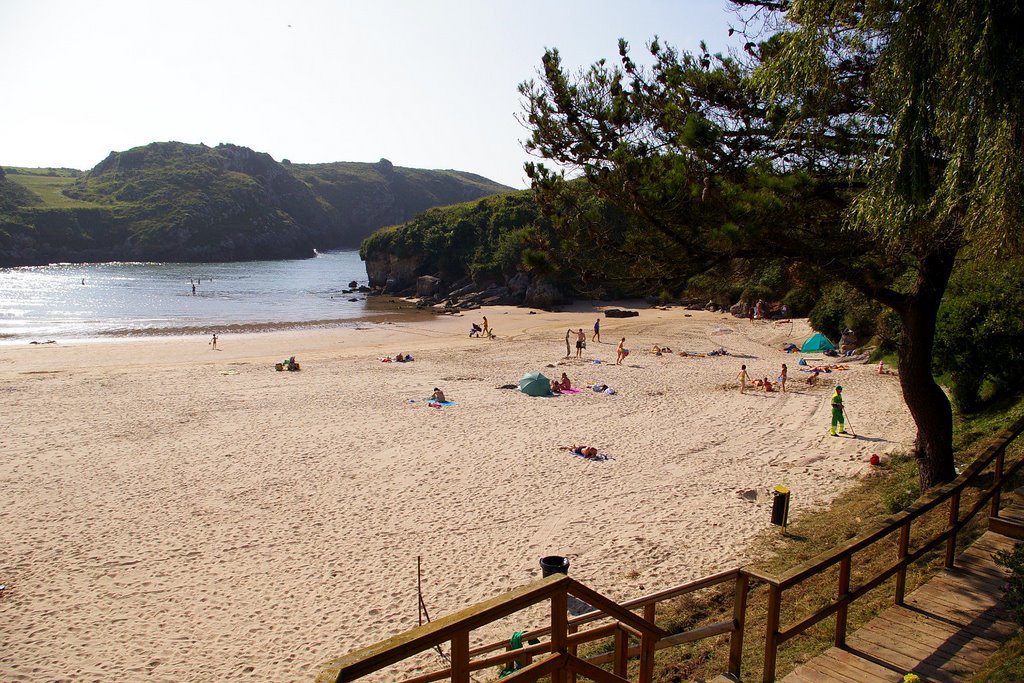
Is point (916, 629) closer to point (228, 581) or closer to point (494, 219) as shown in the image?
point (228, 581)

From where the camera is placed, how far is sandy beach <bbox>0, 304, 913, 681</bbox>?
9.05 metres

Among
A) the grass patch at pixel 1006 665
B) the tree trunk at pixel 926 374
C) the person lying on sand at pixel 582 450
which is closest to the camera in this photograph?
the grass patch at pixel 1006 665

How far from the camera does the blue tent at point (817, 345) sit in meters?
28.5

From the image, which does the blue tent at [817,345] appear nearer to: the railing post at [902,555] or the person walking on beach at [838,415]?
the person walking on beach at [838,415]

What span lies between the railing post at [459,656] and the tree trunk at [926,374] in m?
7.56

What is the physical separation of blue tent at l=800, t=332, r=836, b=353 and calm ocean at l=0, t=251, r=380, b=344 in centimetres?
3198

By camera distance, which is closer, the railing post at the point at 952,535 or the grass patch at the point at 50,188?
the railing post at the point at 952,535

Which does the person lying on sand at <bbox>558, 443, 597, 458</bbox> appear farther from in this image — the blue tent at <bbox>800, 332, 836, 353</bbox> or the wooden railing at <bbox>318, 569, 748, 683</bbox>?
the blue tent at <bbox>800, 332, 836, 353</bbox>

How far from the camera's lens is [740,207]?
738 centimetres

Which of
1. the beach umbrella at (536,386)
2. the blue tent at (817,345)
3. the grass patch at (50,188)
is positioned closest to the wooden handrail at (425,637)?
the beach umbrella at (536,386)

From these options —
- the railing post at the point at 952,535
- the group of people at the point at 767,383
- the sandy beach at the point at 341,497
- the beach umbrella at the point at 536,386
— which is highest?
the railing post at the point at 952,535

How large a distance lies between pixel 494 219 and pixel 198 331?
96.2 ft

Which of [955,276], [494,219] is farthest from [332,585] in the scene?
[494,219]

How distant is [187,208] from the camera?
133m
